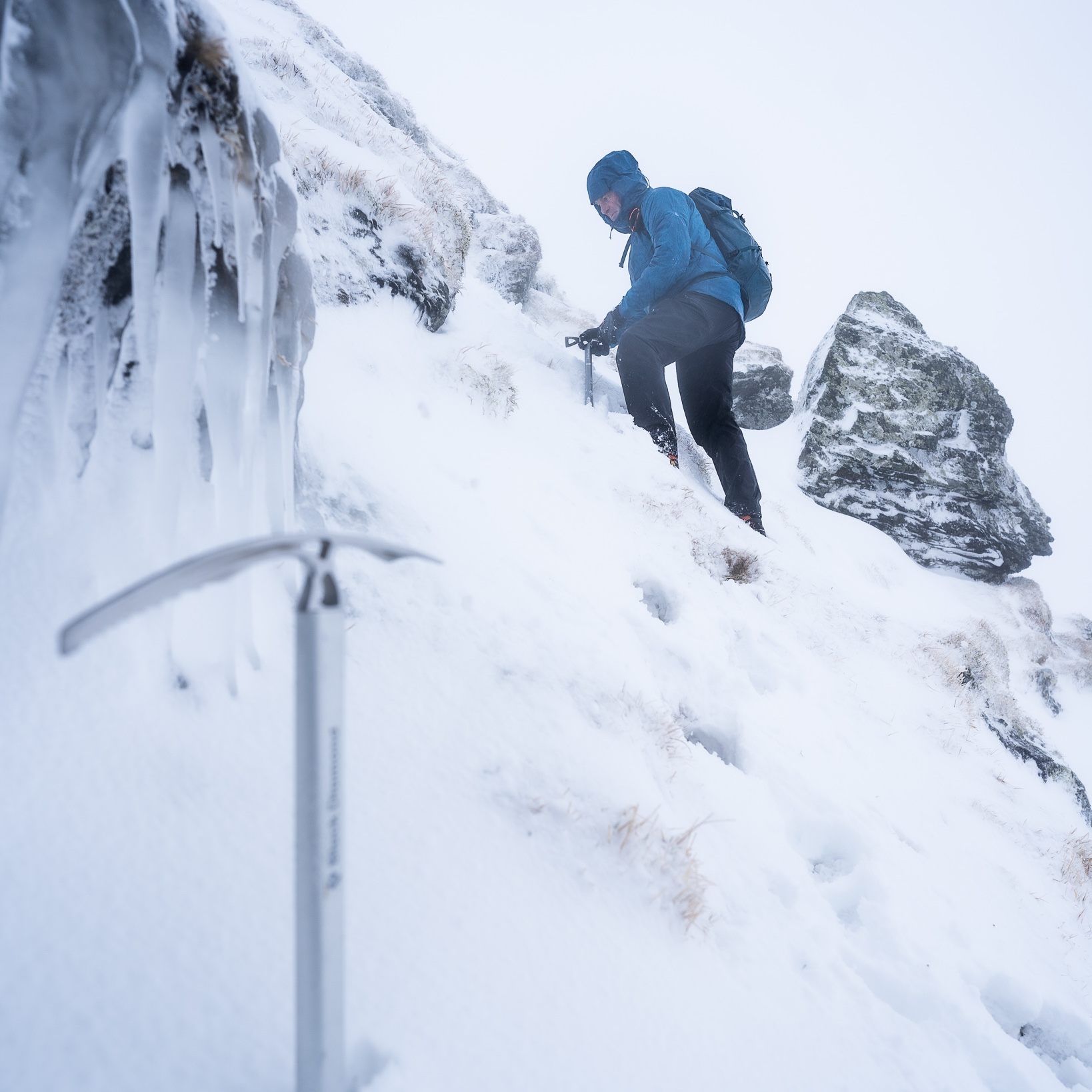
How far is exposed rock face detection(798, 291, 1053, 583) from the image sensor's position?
11297 mm

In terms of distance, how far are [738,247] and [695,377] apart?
4.47 feet

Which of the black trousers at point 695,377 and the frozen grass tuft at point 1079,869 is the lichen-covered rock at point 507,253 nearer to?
the black trousers at point 695,377

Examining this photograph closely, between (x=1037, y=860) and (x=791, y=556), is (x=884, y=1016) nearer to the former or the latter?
(x=1037, y=860)

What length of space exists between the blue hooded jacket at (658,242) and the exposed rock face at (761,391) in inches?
287

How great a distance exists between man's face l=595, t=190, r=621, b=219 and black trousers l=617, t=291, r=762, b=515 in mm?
1229

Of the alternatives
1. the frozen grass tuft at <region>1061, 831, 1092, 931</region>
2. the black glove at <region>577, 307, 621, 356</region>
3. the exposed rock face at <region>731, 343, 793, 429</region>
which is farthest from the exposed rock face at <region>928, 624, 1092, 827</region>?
the exposed rock face at <region>731, 343, 793, 429</region>

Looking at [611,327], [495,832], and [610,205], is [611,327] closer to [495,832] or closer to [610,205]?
[610,205]

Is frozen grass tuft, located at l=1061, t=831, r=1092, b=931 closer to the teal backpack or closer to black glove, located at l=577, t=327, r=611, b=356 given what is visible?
the teal backpack

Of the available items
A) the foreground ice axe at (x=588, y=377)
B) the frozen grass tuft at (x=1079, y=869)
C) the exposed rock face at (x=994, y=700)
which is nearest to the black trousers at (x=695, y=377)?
the foreground ice axe at (x=588, y=377)

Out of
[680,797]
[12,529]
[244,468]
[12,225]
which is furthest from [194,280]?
[680,797]

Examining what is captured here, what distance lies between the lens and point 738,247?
6.42 metres

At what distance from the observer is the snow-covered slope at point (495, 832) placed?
1.29 metres

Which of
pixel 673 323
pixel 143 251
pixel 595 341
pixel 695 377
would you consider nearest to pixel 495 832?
pixel 143 251

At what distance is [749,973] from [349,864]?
1.36 metres
